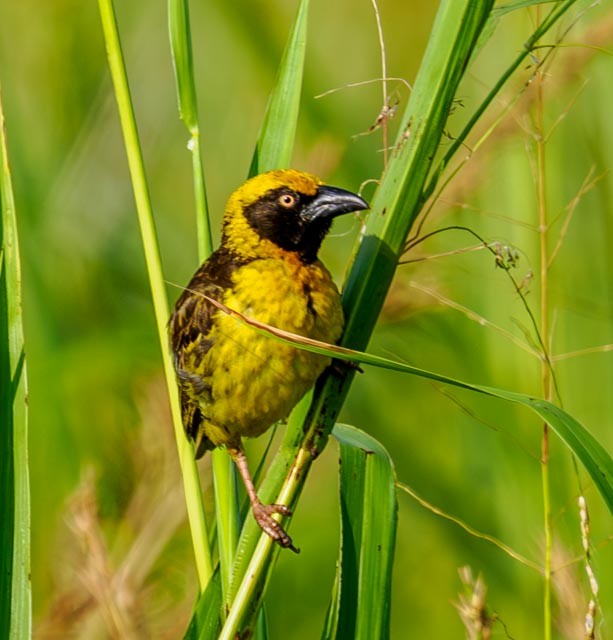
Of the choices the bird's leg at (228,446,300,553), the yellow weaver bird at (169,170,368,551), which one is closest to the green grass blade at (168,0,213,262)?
the yellow weaver bird at (169,170,368,551)

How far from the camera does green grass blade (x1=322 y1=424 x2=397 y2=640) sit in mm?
1632

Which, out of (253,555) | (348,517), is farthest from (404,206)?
(253,555)

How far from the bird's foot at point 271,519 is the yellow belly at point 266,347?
38 cm

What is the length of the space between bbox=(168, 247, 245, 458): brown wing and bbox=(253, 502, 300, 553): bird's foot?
608 millimetres

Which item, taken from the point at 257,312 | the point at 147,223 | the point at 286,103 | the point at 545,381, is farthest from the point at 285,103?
the point at 545,381

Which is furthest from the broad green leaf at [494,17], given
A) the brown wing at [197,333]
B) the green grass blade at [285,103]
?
the brown wing at [197,333]

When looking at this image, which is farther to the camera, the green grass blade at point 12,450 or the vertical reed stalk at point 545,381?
the vertical reed stalk at point 545,381

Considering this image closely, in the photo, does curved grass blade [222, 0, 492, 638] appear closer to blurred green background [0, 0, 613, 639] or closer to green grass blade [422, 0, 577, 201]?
green grass blade [422, 0, 577, 201]

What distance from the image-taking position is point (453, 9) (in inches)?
62.4

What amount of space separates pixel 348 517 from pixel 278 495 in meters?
0.14

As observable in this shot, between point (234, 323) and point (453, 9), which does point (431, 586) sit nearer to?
point (234, 323)

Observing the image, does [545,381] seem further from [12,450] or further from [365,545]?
[12,450]

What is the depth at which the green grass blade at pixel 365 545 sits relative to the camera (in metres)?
1.63

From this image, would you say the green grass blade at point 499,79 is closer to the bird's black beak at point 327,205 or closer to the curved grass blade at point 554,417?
the curved grass blade at point 554,417
